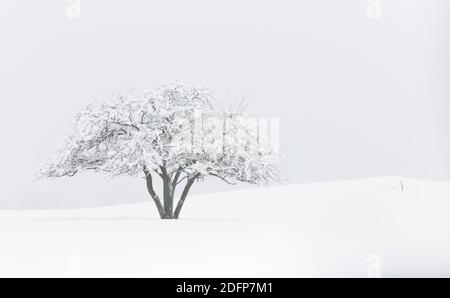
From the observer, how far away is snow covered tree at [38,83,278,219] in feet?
40.1

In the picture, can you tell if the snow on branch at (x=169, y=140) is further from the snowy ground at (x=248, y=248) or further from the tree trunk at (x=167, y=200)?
the snowy ground at (x=248, y=248)

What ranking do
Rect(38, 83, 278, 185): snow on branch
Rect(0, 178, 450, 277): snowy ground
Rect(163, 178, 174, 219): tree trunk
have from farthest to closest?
Rect(163, 178, 174, 219): tree trunk < Rect(38, 83, 278, 185): snow on branch < Rect(0, 178, 450, 277): snowy ground

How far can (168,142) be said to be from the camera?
12672mm

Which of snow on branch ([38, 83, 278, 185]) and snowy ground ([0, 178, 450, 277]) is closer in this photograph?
snowy ground ([0, 178, 450, 277])

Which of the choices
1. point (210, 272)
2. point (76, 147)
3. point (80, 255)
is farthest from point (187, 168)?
point (210, 272)

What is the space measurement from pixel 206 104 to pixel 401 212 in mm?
4928

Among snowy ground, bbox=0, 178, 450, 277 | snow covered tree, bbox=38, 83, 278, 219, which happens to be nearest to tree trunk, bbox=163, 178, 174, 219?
snow covered tree, bbox=38, 83, 278, 219

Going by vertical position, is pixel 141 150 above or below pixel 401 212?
above

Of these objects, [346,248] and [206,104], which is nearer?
[346,248]

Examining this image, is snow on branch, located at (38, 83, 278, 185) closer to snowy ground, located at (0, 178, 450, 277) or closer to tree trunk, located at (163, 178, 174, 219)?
tree trunk, located at (163, 178, 174, 219)

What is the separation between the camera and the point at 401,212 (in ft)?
35.2

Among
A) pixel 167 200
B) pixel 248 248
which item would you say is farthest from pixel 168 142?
pixel 248 248

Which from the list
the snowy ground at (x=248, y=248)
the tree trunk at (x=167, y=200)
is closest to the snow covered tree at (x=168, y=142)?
the tree trunk at (x=167, y=200)

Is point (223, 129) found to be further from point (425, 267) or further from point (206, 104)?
point (425, 267)
